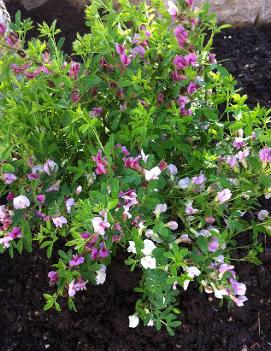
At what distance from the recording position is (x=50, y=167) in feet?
5.82

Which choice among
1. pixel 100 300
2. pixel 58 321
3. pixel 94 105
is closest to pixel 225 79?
pixel 94 105

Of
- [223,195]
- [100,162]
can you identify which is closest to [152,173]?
[100,162]

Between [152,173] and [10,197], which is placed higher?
[152,173]

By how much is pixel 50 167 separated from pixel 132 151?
28cm

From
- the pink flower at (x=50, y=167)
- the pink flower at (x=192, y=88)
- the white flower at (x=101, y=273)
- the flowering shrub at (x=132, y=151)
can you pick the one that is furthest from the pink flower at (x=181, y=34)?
the white flower at (x=101, y=273)

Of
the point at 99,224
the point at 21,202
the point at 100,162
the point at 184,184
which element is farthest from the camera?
the point at 184,184

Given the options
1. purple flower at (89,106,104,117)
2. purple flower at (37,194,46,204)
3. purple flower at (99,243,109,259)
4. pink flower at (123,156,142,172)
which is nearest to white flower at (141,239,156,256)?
purple flower at (99,243,109,259)

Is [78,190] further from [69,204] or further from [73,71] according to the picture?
[73,71]

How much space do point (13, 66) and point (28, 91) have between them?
97 millimetres

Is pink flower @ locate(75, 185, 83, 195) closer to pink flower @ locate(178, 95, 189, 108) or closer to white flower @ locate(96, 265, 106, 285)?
white flower @ locate(96, 265, 106, 285)

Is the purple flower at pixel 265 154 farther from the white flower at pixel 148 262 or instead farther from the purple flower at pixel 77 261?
the purple flower at pixel 77 261

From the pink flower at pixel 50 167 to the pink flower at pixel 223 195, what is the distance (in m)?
0.55

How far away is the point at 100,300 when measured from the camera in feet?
7.29

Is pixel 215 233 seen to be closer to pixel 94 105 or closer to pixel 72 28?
pixel 94 105
